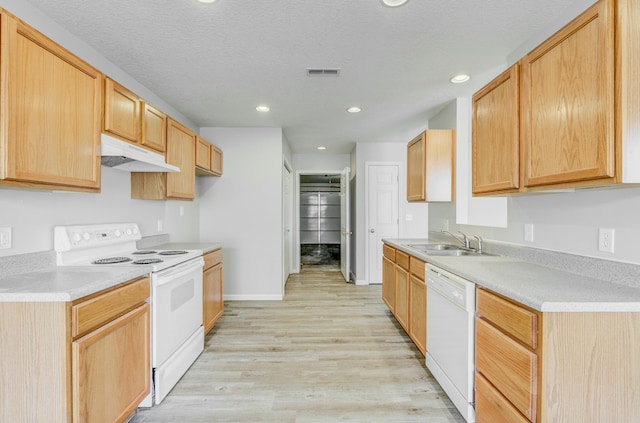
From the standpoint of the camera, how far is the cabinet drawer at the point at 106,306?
136cm

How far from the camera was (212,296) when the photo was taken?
3049 millimetres

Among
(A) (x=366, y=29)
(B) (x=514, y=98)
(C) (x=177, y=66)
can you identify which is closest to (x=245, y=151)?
(C) (x=177, y=66)

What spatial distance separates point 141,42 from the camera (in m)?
2.10

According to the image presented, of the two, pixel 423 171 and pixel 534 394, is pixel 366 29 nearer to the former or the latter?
pixel 423 171

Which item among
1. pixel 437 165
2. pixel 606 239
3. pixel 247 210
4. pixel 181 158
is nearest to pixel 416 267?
pixel 437 165

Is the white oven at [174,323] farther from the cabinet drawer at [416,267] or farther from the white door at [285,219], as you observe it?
the white door at [285,219]

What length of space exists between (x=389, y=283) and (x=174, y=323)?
2216 mm

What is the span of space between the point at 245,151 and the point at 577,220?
3.65 meters

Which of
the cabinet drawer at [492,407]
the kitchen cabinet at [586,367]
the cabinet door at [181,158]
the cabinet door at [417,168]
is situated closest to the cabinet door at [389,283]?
the cabinet door at [417,168]

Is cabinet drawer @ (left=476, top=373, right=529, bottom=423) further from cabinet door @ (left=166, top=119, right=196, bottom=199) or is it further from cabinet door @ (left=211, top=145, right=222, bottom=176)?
cabinet door @ (left=211, top=145, right=222, bottom=176)

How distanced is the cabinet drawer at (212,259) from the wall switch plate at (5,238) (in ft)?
4.61

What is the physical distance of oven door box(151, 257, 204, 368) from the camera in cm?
197

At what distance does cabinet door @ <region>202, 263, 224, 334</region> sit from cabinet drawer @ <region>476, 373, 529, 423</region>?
224 centimetres

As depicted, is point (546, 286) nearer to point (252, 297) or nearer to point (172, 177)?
point (172, 177)
